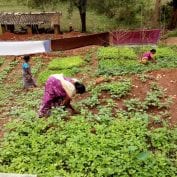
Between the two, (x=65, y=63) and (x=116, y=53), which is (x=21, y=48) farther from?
(x=116, y=53)

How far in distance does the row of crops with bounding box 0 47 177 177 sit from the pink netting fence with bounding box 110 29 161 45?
6.98 meters

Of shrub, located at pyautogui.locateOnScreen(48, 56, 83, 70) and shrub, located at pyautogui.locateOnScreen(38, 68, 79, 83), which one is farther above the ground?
shrub, located at pyautogui.locateOnScreen(48, 56, 83, 70)

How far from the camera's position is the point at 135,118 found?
7082mm

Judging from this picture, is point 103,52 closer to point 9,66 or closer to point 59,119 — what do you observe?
point 9,66

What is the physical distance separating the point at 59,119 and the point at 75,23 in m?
17.4


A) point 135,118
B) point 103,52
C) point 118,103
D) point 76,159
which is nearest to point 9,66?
point 103,52

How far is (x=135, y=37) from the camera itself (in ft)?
52.4

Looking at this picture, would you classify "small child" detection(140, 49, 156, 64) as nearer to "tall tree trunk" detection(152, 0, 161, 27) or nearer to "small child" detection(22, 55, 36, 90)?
"small child" detection(22, 55, 36, 90)

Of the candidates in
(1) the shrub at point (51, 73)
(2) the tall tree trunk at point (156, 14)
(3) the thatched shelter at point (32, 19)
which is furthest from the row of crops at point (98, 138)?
(3) the thatched shelter at point (32, 19)

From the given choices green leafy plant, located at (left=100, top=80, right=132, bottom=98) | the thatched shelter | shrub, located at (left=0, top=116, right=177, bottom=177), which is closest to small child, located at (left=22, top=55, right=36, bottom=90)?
green leafy plant, located at (left=100, top=80, right=132, bottom=98)

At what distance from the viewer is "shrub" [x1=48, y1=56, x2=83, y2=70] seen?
12883mm

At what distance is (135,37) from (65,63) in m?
4.11

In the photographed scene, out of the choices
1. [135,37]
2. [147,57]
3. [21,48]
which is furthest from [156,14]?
[21,48]

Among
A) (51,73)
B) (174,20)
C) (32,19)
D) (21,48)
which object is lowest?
(51,73)
